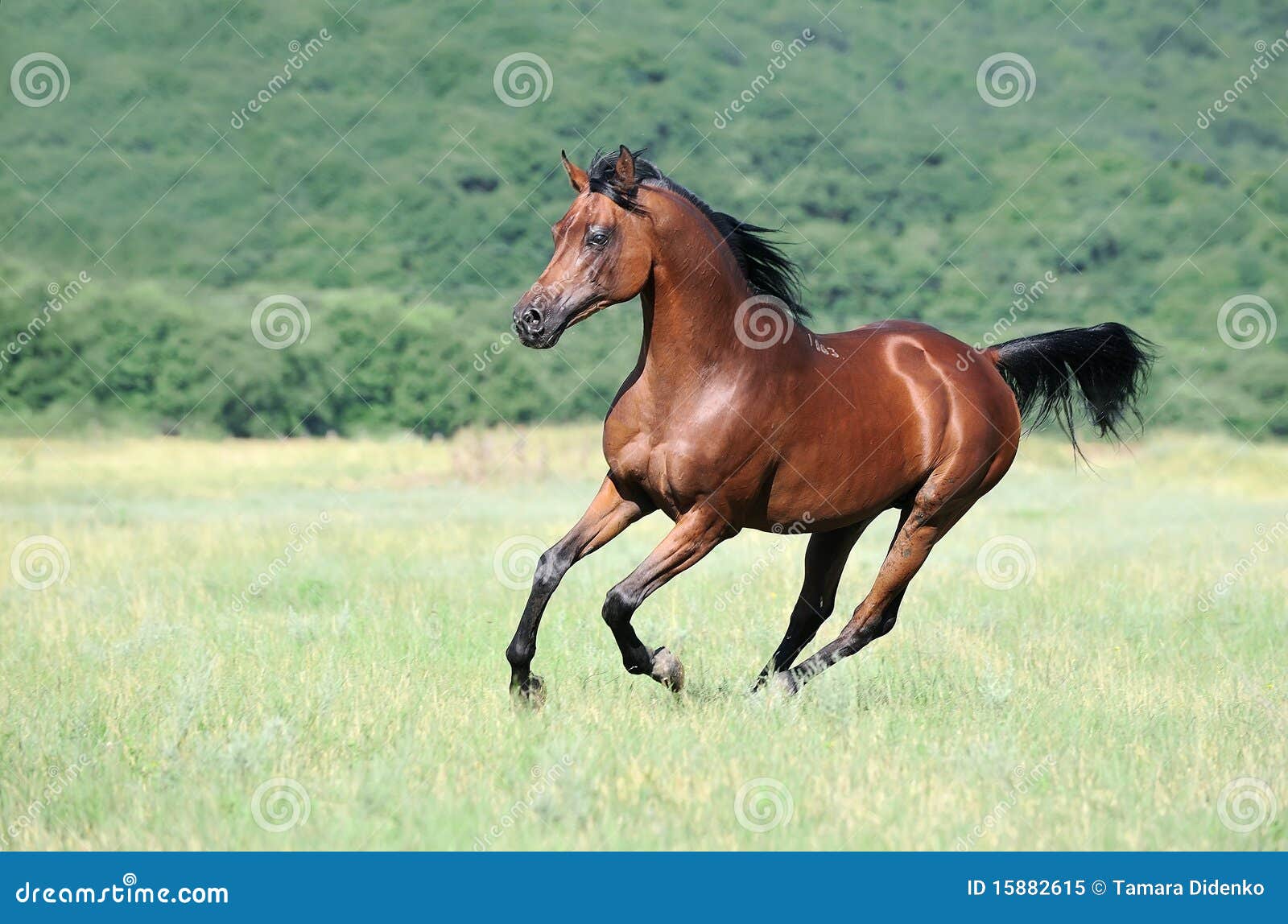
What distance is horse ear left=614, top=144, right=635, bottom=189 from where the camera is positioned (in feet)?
19.2

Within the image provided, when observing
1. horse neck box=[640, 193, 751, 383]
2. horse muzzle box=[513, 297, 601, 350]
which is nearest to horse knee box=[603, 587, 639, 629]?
horse neck box=[640, 193, 751, 383]

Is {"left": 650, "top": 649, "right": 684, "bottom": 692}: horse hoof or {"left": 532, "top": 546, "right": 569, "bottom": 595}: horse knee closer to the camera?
{"left": 532, "top": 546, "right": 569, "bottom": 595}: horse knee

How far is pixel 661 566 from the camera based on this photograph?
608cm

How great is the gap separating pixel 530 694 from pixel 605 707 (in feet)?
1.21

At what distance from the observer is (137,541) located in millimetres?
13828

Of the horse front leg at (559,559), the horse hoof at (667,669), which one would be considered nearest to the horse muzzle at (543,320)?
the horse front leg at (559,559)

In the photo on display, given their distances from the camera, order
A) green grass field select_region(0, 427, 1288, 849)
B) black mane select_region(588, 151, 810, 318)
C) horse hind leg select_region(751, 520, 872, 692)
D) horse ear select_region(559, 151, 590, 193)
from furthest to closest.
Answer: horse hind leg select_region(751, 520, 872, 692), black mane select_region(588, 151, 810, 318), horse ear select_region(559, 151, 590, 193), green grass field select_region(0, 427, 1288, 849)

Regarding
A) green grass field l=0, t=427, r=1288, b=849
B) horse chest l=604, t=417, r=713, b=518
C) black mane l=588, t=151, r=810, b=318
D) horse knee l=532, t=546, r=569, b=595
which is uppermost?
black mane l=588, t=151, r=810, b=318

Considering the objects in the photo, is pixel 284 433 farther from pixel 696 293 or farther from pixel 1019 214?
pixel 1019 214

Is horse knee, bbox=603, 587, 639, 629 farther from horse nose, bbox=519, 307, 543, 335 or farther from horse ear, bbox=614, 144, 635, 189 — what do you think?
horse ear, bbox=614, 144, 635, 189

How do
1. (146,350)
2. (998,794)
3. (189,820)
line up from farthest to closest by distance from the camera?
(146,350) < (998,794) < (189,820)

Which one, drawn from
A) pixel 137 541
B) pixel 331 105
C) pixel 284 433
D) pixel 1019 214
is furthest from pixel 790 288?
pixel 331 105

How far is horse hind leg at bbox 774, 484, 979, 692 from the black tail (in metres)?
1.21

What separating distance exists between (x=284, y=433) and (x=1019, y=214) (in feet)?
152
